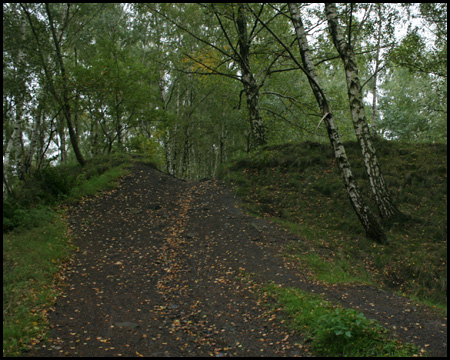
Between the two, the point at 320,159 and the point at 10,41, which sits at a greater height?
the point at 10,41

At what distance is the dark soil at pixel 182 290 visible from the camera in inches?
178

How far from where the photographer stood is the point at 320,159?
1220cm

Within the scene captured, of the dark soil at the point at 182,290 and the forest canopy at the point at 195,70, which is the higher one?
the forest canopy at the point at 195,70

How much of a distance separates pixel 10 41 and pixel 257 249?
10493 mm

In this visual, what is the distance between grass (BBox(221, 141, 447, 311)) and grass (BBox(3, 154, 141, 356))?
4.96 meters

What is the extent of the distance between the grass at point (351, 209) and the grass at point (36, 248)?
4960mm

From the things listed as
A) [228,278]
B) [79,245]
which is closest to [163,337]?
[228,278]

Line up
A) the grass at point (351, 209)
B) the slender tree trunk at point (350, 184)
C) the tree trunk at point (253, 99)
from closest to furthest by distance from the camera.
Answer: the grass at point (351, 209)
the slender tree trunk at point (350, 184)
the tree trunk at point (253, 99)

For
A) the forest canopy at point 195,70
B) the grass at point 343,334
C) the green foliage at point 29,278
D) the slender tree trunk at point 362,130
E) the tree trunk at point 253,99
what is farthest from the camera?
the tree trunk at point 253,99

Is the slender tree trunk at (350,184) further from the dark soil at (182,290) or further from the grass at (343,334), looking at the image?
the grass at (343,334)

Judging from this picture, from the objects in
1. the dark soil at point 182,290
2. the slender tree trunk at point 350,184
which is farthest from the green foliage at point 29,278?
the slender tree trunk at point 350,184

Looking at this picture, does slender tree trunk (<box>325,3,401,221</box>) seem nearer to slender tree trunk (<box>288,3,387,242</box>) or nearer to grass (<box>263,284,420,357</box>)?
slender tree trunk (<box>288,3,387,242</box>)

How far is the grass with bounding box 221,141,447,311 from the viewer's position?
7270 millimetres

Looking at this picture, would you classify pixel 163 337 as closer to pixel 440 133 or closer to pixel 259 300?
pixel 259 300
